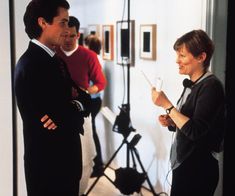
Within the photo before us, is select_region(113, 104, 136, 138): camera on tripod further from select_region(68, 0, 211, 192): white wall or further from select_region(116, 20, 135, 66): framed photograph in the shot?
select_region(116, 20, 135, 66): framed photograph

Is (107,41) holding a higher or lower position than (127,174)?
higher

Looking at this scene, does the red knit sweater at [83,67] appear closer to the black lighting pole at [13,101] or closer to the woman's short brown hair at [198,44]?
the black lighting pole at [13,101]

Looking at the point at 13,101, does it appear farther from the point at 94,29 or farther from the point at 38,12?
the point at 94,29

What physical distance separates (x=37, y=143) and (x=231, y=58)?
1352 millimetres

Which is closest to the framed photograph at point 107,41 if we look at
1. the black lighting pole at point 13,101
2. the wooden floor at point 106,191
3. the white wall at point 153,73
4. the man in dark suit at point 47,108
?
the white wall at point 153,73

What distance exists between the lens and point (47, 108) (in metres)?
1.57

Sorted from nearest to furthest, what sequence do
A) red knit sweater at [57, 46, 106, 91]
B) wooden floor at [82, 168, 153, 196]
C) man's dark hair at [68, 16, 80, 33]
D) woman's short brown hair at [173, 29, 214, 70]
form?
woman's short brown hair at [173, 29, 214, 70]
man's dark hair at [68, 16, 80, 33]
red knit sweater at [57, 46, 106, 91]
wooden floor at [82, 168, 153, 196]

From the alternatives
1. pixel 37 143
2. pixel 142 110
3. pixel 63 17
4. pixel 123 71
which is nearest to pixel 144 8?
pixel 123 71

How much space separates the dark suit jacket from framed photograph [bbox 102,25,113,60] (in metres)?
1.75

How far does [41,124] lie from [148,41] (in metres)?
1.51

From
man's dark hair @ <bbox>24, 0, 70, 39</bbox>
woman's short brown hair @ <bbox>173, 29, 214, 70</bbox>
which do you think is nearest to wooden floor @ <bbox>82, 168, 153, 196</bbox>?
woman's short brown hair @ <bbox>173, 29, 214, 70</bbox>

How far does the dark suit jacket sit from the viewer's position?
1.54 m

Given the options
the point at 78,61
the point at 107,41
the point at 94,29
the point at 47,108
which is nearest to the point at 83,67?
the point at 78,61

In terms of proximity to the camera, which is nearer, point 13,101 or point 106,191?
point 13,101
